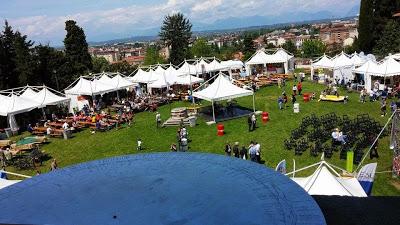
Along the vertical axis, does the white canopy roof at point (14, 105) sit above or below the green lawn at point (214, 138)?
above

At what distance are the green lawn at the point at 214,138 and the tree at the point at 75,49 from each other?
25730 mm

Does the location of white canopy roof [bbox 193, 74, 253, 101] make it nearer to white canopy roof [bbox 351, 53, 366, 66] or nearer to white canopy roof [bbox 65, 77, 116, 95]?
white canopy roof [bbox 65, 77, 116, 95]

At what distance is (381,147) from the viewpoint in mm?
17250

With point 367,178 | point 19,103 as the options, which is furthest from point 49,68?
point 367,178

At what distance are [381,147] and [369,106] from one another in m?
8.55

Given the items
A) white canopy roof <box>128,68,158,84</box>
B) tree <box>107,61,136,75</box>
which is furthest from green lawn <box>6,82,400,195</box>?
tree <box>107,61,136,75</box>

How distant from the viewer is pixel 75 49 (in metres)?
50.4

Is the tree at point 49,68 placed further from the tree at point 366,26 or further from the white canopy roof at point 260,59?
the tree at point 366,26

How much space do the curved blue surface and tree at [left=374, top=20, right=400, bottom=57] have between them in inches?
1538

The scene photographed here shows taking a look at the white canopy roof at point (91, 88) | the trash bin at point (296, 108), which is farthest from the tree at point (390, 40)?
the white canopy roof at point (91, 88)

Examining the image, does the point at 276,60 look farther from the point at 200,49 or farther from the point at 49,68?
the point at 200,49

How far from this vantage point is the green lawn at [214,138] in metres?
17.4

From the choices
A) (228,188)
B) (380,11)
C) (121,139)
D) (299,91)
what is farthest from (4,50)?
(380,11)

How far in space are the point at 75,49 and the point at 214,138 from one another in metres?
35.3
